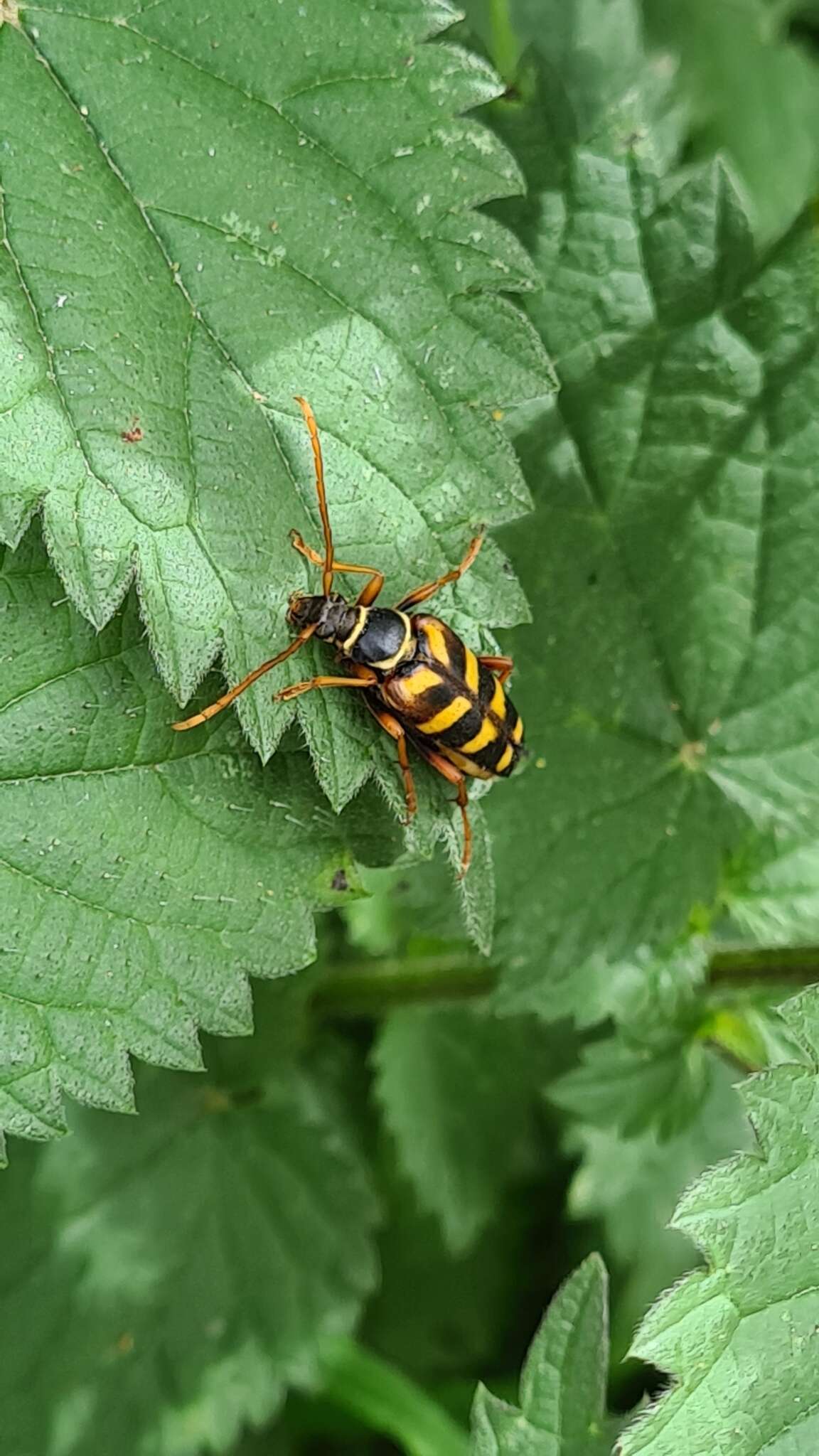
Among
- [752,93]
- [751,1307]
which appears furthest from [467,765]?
[752,93]

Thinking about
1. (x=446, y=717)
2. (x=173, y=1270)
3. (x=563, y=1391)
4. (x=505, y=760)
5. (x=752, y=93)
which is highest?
(x=752, y=93)

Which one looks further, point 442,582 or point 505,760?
point 505,760

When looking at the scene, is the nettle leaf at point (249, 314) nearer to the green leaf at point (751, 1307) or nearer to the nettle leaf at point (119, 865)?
the nettle leaf at point (119, 865)

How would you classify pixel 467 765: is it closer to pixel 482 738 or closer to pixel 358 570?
pixel 482 738

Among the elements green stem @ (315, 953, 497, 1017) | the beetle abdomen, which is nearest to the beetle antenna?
the beetle abdomen

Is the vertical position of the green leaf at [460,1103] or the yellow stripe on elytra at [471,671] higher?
the yellow stripe on elytra at [471,671]

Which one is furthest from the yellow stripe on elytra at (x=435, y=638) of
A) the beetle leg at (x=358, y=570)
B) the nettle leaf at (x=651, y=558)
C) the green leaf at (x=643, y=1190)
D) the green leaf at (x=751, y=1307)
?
the green leaf at (x=643, y=1190)

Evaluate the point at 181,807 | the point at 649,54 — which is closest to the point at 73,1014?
the point at 181,807
